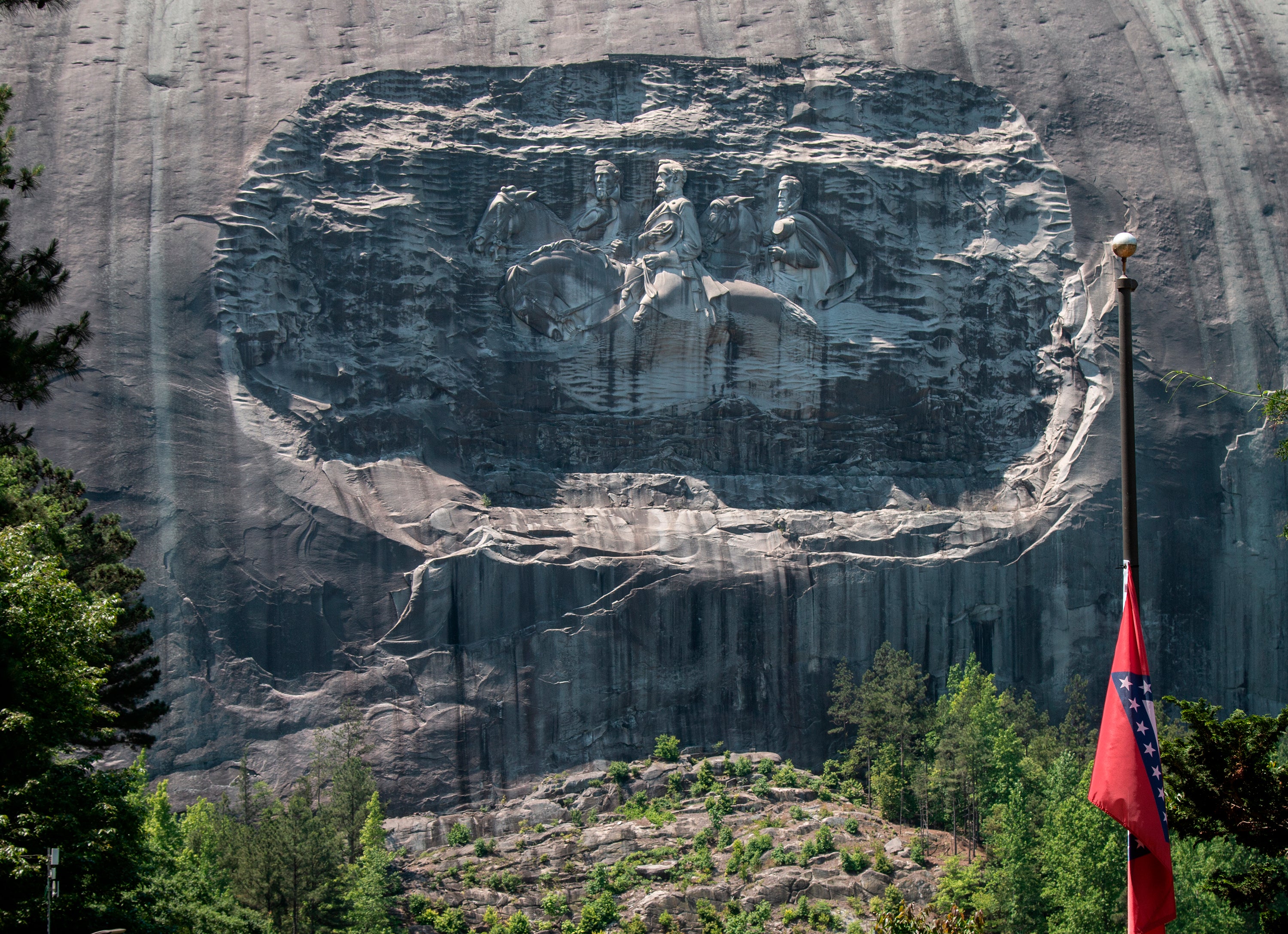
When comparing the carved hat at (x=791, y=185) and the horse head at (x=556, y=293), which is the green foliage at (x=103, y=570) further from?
the carved hat at (x=791, y=185)

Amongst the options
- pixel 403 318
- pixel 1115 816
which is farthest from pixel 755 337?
pixel 1115 816

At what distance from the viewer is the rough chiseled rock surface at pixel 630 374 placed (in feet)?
113

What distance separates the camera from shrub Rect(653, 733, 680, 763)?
110ft

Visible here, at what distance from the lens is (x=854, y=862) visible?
28344 millimetres

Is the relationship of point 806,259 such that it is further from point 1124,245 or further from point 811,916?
point 1124,245

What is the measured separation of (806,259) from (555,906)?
1988cm

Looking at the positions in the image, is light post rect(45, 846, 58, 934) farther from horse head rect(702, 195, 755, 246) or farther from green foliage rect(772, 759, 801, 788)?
horse head rect(702, 195, 755, 246)

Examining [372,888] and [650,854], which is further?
[650,854]

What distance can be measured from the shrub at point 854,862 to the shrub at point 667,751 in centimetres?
602

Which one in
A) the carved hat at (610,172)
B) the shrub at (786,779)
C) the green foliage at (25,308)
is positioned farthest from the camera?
the carved hat at (610,172)

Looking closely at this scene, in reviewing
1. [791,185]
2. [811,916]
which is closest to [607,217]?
[791,185]

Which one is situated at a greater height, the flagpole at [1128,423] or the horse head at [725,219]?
A: the horse head at [725,219]

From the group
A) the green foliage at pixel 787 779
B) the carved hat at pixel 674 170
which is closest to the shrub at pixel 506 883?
the green foliage at pixel 787 779

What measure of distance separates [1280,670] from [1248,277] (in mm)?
11087
